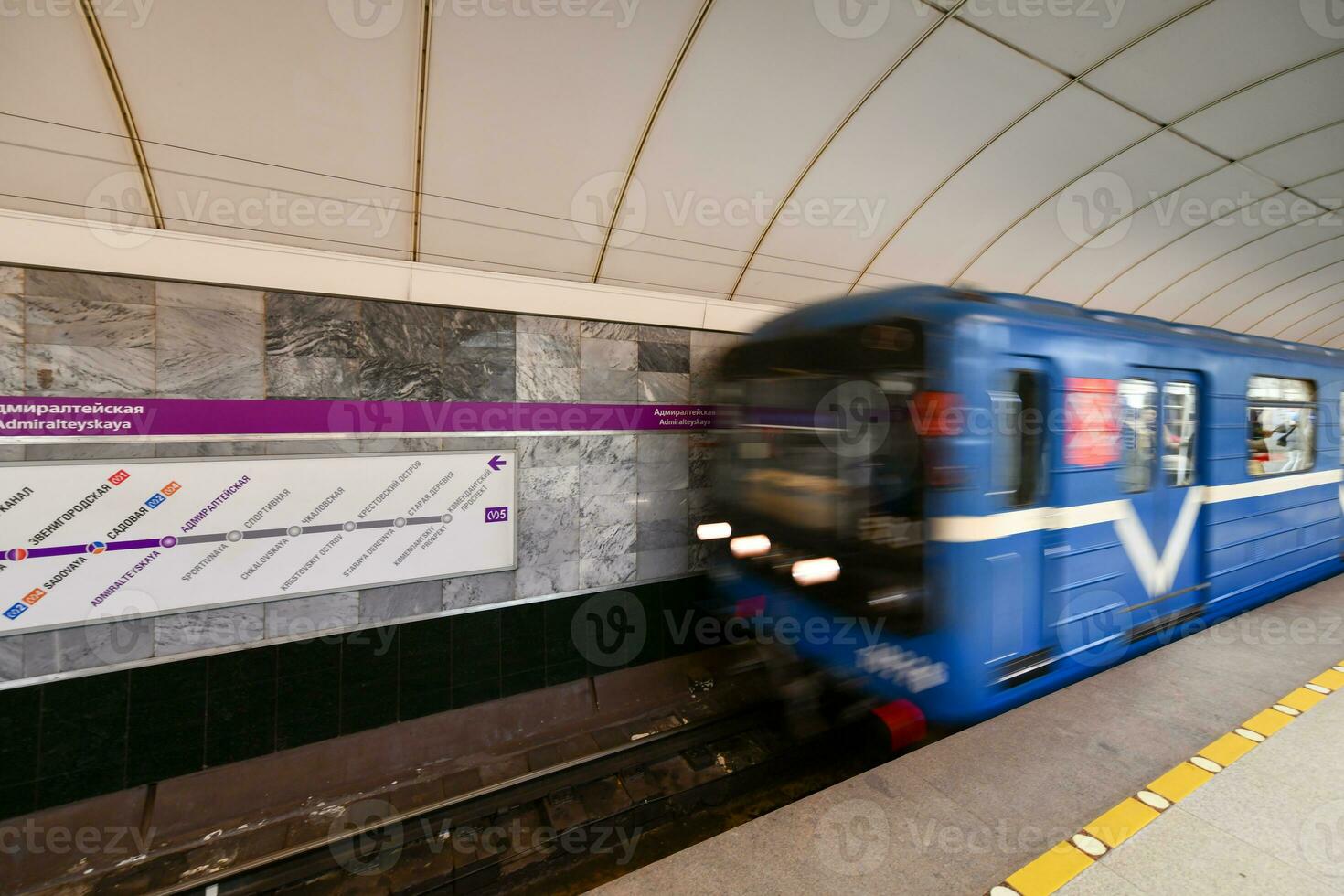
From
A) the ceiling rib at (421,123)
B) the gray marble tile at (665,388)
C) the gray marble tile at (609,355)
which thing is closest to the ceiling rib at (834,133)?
the gray marble tile at (665,388)

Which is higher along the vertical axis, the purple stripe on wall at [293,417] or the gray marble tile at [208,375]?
the gray marble tile at [208,375]

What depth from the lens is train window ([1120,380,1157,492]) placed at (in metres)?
3.46

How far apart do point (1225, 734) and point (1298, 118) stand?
516 cm

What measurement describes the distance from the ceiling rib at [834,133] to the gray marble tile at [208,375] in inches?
155

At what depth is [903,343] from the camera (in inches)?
109

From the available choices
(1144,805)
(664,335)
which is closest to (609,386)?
(664,335)

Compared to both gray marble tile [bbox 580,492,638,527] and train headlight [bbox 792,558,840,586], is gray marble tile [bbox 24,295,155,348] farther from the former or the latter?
train headlight [bbox 792,558,840,586]

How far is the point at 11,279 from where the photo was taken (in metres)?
2.96

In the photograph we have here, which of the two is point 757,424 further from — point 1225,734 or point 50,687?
point 50,687

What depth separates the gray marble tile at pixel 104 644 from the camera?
308 cm

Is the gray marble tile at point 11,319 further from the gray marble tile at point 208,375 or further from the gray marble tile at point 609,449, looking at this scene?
the gray marble tile at point 609,449

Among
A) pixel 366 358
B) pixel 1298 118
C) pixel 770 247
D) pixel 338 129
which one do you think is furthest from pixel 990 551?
pixel 1298 118

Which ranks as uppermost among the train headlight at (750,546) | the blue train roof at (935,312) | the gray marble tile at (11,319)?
the blue train roof at (935,312)

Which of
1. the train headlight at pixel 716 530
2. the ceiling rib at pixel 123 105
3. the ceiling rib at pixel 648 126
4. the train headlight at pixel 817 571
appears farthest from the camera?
the train headlight at pixel 716 530
